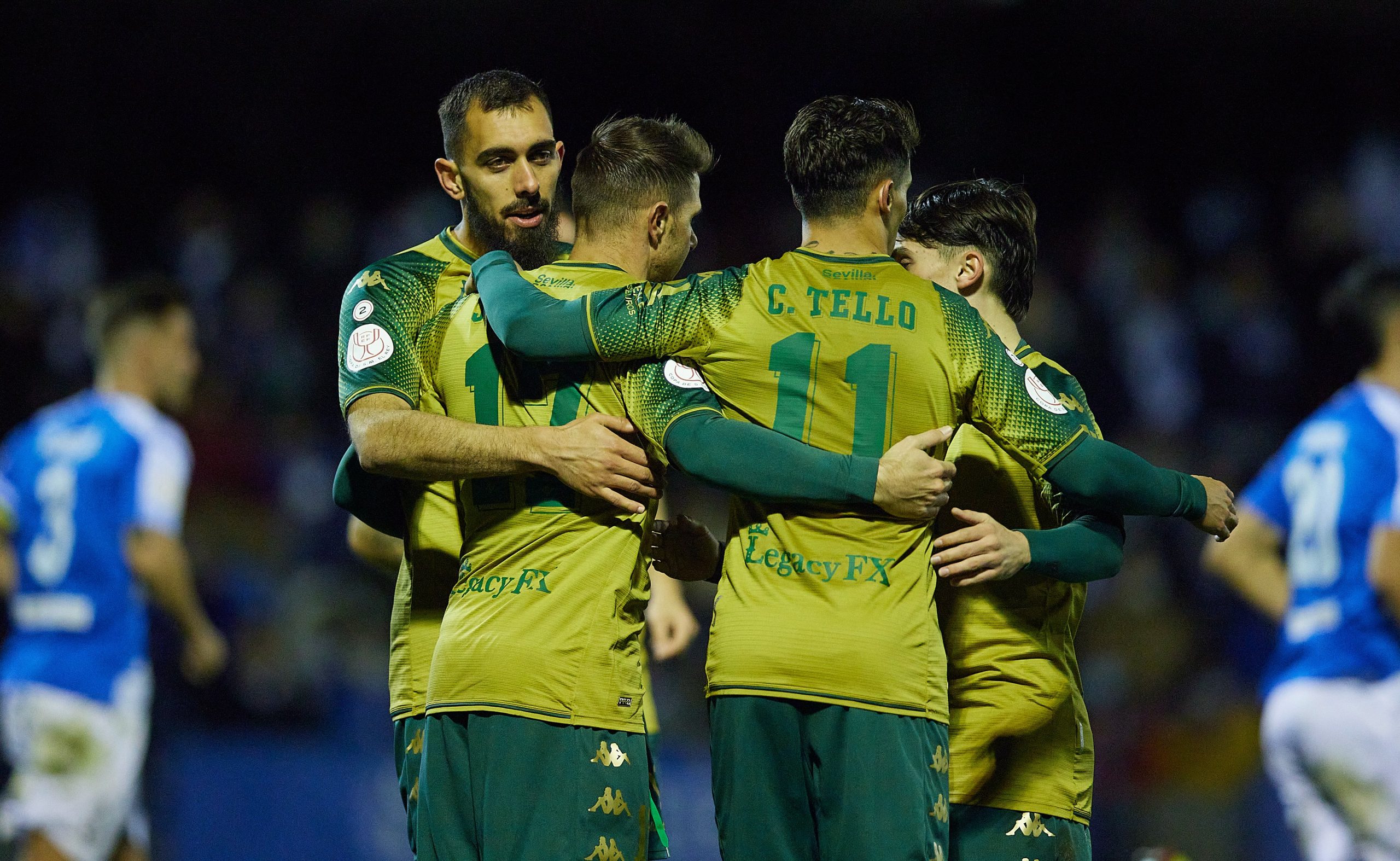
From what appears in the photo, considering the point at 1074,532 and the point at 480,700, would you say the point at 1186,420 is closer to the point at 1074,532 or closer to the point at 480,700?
the point at 1074,532

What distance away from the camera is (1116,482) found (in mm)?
2969

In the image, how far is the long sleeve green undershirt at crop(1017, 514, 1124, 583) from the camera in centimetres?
304

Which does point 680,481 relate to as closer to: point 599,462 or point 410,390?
point 410,390

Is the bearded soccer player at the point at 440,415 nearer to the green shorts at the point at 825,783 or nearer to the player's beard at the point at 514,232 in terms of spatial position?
the player's beard at the point at 514,232

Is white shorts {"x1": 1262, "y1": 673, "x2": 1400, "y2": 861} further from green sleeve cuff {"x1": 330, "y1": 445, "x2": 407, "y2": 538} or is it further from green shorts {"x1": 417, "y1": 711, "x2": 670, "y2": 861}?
green sleeve cuff {"x1": 330, "y1": 445, "x2": 407, "y2": 538}

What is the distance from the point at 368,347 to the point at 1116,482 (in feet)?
5.46

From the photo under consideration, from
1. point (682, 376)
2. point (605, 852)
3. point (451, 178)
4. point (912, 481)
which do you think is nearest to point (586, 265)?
point (682, 376)

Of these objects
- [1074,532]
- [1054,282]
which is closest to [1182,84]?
[1054,282]

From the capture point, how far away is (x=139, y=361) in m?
6.46

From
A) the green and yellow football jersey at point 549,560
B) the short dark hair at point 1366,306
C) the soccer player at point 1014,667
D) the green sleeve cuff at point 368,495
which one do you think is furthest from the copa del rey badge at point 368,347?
the short dark hair at point 1366,306

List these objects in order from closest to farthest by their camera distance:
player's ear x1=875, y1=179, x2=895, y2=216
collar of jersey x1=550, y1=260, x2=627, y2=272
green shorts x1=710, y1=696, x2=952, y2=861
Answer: green shorts x1=710, y1=696, x2=952, y2=861, player's ear x1=875, y1=179, x2=895, y2=216, collar of jersey x1=550, y1=260, x2=627, y2=272

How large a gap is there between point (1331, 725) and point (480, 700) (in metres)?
3.26

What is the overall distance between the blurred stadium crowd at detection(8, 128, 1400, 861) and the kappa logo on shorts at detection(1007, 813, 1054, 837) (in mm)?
2932

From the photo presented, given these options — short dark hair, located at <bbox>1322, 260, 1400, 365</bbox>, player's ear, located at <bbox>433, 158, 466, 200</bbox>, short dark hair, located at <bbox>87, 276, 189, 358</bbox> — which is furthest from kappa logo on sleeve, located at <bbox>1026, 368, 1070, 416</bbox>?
short dark hair, located at <bbox>87, 276, 189, 358</bbox>
